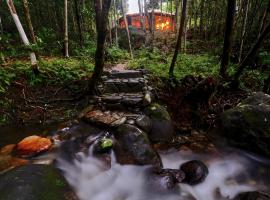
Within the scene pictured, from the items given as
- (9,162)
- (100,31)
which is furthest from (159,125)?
(9,162)

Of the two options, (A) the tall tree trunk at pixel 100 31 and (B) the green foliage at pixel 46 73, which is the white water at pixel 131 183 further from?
(B) the green foliage at pixel 46 73

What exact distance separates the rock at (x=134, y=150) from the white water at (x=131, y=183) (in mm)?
161

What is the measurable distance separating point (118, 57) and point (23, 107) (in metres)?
7.25

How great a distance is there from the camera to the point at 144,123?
219 inches

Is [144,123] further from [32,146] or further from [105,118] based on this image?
[32,146]

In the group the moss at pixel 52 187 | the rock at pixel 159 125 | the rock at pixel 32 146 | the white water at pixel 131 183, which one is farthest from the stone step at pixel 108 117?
the moss at pixel 52 187

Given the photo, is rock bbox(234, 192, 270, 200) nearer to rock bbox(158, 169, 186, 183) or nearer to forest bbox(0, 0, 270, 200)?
forest bbox(0, 0, 270, 200)

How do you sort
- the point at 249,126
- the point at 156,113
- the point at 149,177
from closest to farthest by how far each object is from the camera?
the point at 149,177 → the point at 249,126 → the point at 156,113

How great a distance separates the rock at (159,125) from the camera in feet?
18.8

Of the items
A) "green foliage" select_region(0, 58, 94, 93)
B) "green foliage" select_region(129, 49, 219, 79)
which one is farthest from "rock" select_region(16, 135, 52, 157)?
"green foliage" select_region(129, 49, 219, 79)

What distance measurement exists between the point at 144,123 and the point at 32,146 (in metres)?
2.70

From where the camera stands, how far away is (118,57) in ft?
40.9

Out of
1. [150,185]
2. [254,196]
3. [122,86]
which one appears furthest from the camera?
[122,86]

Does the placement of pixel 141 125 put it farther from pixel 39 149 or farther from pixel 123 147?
pixel 39 149
